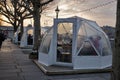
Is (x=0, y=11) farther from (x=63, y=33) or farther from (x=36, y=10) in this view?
(x=63, y=33)

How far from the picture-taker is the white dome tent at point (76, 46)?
11664 millimetres

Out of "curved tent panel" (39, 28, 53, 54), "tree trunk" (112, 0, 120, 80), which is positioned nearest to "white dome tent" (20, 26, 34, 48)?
"curved tent panel" (39, 28, 53, 54)

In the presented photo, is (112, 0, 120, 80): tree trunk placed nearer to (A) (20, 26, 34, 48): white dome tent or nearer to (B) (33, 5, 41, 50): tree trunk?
(B) (33, 5, 41, 50): tree trunk

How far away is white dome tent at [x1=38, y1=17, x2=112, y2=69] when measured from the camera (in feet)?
38.3

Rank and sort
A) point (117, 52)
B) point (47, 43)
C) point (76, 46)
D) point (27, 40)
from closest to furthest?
1. point (117, 52)
2. point (76, 46)
3. point (47, 43)
4. point (27, 40)

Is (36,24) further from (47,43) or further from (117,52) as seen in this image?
(117,52)

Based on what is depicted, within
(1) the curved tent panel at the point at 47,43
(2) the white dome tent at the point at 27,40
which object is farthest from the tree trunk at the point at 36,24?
(2) the white dome tent at the point at 27,40

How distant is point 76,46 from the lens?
39.0ft

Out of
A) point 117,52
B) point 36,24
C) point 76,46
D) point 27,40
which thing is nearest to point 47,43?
point 76,46

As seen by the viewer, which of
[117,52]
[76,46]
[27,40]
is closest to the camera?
[117,52]

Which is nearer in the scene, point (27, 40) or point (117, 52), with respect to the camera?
point (117, 52)

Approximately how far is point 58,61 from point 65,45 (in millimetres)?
902

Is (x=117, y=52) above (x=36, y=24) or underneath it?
underneath

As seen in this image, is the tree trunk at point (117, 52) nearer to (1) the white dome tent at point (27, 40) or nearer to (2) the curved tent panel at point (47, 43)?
(2) the curved tent panel at point (47, 43)
